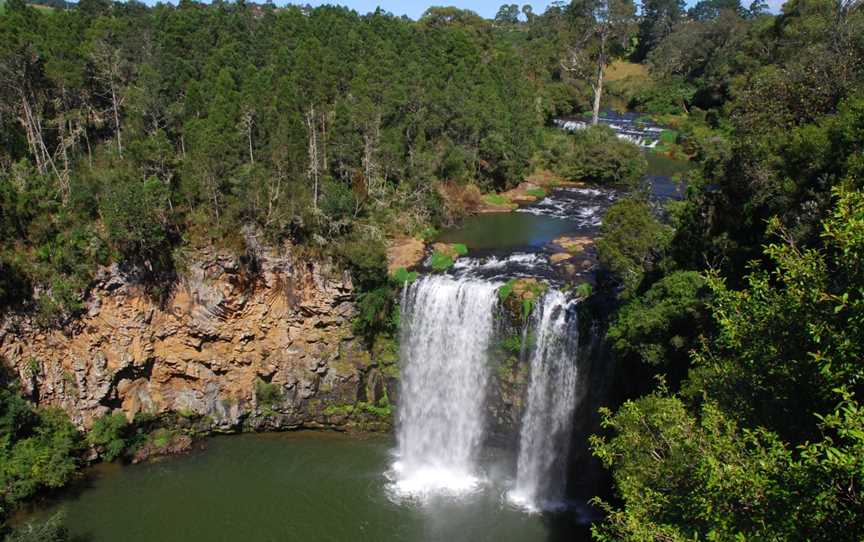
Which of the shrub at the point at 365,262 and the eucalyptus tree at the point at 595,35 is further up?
the eucalyptus tree at the point at 595,35

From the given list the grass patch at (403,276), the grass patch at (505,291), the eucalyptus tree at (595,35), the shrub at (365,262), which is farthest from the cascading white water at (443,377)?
the eucalyptus tree at (595,35)

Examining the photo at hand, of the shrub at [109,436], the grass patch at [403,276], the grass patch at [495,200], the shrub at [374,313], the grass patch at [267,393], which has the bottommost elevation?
the shrub at [109,436]

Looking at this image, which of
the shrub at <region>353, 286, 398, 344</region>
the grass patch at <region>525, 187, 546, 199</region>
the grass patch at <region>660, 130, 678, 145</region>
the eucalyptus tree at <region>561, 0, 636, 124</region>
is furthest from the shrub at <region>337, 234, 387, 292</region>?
the grass patch at <region>660, 130, 678, 145</region>

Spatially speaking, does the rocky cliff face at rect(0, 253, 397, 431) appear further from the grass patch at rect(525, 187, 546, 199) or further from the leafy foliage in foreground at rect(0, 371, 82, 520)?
the grass patch at rect(525, 187, 546, 199)

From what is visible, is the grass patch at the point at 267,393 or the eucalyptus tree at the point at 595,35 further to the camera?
the eucalyptus tree at the point at 595,35

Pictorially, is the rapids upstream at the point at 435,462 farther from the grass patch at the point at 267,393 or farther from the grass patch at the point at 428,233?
the grass patch at the point at 428,233

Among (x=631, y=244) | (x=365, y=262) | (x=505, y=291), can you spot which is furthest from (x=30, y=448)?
(x=631, y=244)

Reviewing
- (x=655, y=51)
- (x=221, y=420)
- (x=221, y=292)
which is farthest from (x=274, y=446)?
(x=655, y=51)

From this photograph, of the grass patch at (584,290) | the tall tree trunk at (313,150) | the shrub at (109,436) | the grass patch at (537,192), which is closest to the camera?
the grass patch at (584,290)

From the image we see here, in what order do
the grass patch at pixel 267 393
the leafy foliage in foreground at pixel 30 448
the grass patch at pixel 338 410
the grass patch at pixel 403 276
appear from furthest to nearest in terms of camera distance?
the grass patch at pixel 403 276 < the grass patch at pixel 338 410 < the grass patch at pixel 267 393 < the leafy foliage in foreground at pixel 30 448
